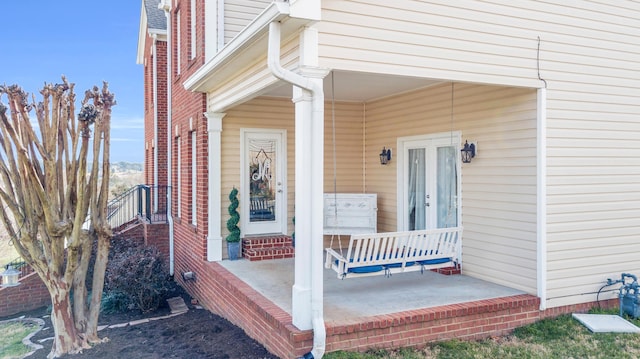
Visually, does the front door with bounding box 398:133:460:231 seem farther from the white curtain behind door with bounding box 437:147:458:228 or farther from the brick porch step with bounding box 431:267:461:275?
the brick porch step with bounding box 431:267:461:275

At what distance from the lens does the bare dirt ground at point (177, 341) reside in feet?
17.0

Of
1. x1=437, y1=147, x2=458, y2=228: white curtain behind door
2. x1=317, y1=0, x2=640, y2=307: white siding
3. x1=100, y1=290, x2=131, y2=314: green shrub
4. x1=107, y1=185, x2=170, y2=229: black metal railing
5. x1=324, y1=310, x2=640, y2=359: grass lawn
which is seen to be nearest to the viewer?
x1=324, y1=310, x2=640, y2=359: grass lawn

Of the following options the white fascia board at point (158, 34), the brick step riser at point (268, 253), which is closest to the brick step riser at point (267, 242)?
the brick step riser at point (268, 253)

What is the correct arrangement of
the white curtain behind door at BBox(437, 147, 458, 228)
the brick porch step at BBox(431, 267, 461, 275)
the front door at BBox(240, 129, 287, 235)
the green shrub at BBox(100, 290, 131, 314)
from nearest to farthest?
the brick porch step at BBox(431, 267, 461, 275) → the white curtain behind door at BBox(437, 147, 458, 228) → the green shrub at BBox(100, 290, 131, 314) → the front door at BBox(240, 129, 287, 235)

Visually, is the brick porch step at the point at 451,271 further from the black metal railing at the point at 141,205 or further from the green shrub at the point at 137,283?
the black metal railing at the point at 141,205

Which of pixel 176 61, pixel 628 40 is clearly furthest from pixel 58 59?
pixel 628 40

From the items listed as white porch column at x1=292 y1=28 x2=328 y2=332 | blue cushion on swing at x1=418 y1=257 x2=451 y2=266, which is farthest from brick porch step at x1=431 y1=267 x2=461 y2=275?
white porch column at x1=292 y1=28 x2=328 y2=332

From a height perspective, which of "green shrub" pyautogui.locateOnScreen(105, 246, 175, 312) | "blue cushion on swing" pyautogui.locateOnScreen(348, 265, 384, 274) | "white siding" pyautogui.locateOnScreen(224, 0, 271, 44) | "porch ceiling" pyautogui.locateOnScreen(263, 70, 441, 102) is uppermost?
"white siding" pyautogui.locateOnScreen(224, 0, 271, 44)

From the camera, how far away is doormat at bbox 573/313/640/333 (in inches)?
207

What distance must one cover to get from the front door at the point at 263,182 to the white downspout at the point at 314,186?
387 centimetres

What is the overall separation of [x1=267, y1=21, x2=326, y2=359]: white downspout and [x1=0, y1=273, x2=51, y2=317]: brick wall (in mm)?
7647

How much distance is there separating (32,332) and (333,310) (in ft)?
18.0

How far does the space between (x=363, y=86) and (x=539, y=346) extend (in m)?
4.30

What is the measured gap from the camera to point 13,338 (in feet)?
23.4
